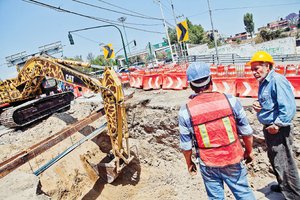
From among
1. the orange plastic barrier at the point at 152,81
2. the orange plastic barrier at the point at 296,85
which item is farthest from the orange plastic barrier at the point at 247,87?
the orange plastic barrier at the point at 152,81

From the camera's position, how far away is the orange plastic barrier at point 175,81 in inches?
432

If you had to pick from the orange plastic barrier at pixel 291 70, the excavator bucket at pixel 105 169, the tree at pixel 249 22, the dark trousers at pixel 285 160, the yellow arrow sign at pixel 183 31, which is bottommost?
the excavator bucket at pixel 105 169

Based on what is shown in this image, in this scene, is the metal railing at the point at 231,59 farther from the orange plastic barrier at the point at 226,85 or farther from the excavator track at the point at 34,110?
the excavator track at the point at 34,110

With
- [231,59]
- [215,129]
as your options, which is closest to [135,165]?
[215,129]

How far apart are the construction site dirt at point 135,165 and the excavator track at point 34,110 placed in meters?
0.49

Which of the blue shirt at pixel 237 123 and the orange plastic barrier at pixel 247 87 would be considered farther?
the orange plastic barrier at pixel 247 87

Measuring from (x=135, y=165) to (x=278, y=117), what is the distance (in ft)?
19.7

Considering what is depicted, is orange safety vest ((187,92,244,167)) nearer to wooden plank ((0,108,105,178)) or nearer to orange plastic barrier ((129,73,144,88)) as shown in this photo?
wooden plank ((0,108,105,178))

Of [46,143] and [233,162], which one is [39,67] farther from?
[233,162]

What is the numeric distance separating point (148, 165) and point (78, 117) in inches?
179

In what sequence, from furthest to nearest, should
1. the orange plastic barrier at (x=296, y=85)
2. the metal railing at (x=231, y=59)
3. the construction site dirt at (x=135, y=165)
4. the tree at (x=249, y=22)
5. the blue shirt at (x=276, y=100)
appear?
the tree at (x=249, y=22) < the metal railing at (x=231, y=59) < the orange plastic barrier at (x=296, y=85) < the construction site dirt at (x=135, y=165) < the blue shirt at (x=276, y=100)

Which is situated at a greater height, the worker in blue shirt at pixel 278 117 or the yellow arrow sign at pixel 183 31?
the yellow arrow sign at pixel 183 31

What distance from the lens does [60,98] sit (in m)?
11.6

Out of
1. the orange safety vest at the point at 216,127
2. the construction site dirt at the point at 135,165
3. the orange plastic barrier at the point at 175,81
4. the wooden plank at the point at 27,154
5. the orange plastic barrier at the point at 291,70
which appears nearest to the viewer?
the orange safety vest at the point at 216,127
